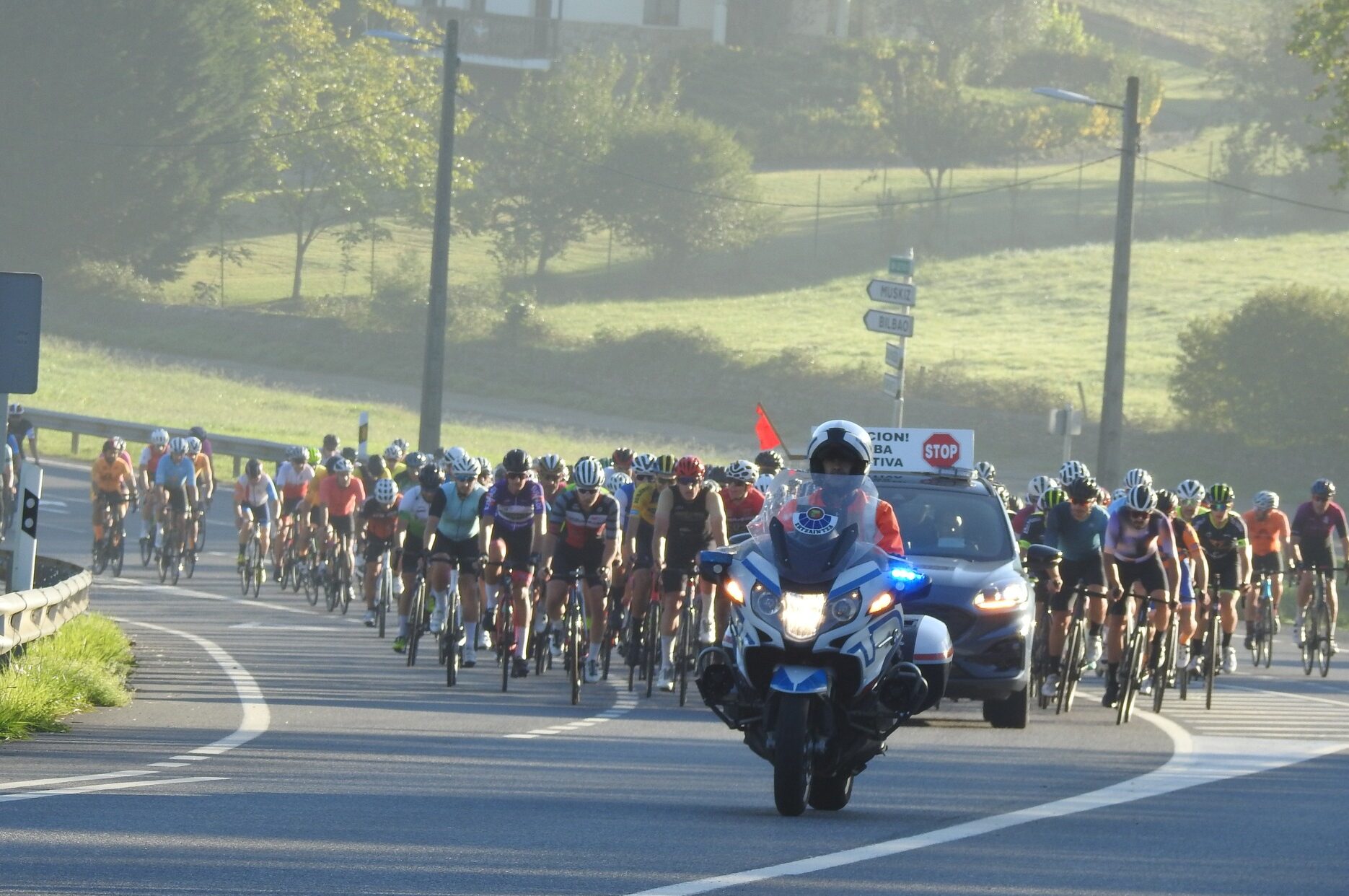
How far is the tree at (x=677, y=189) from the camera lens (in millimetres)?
79938

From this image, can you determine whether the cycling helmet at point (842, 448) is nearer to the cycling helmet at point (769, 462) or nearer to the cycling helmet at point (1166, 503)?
the cycling helmet at point (1166, 503)

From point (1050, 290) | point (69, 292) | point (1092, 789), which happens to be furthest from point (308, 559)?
point (1050, 290)

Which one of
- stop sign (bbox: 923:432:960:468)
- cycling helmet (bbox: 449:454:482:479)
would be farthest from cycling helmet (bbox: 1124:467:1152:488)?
cycling helmet (bbox: 449:454:482:479)

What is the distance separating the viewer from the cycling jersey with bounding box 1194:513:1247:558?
20.5 meters

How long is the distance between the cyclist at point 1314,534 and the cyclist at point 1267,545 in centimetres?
15

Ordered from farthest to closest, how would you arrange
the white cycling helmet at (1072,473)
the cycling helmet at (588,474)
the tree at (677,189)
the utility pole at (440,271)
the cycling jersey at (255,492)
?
the tree at (677,189) → the utility pole at (440,271) → the cycling jersey at (255,492) → the white cycling helmet at (1072,473) → the cycling helmet at (588,474)

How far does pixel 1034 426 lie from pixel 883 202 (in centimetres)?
3321

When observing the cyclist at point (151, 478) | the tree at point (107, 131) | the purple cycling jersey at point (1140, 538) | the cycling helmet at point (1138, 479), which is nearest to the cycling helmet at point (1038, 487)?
the cycling helmet at point (1138, 479)

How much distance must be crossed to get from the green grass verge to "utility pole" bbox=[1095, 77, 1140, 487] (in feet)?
54.1

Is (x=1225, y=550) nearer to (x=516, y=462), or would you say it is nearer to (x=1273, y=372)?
(x=516, y=462)

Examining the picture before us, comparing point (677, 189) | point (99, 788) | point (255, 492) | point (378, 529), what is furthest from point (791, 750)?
point (677, 189)

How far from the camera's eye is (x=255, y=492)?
27938 millimetres

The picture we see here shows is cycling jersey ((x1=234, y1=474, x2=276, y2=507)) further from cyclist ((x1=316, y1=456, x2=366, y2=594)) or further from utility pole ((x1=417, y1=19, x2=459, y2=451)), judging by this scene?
utility pole ((x1=417, y1=19, x2=459, y2=451))

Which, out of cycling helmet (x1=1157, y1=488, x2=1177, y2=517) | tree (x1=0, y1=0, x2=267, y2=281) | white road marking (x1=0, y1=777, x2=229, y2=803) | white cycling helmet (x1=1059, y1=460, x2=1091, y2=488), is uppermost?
tree (x1=0, y1=0, x2=267, y2=281)
